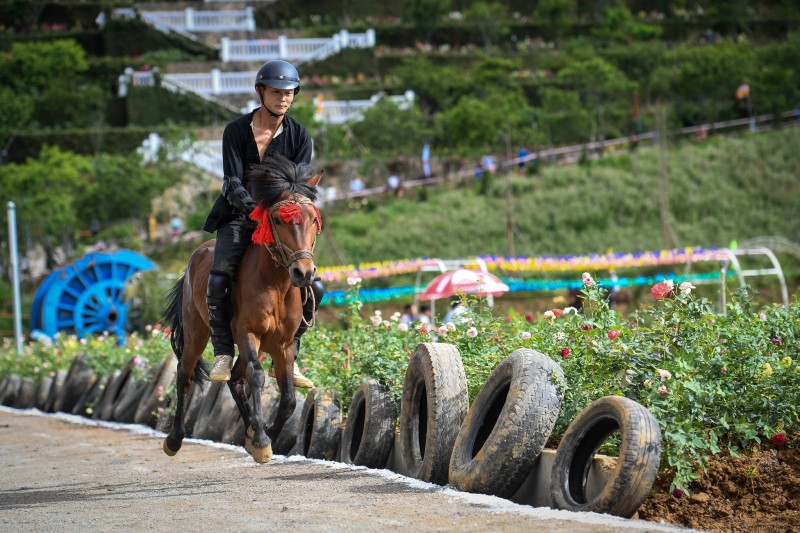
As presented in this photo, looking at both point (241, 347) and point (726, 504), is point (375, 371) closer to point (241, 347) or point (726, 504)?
point (241, 347)

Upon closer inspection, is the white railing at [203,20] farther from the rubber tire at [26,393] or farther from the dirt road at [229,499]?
the dirt road at [229,499]

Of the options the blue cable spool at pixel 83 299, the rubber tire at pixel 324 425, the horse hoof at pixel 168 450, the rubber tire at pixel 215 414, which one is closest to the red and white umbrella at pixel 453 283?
the rubber tire at pixel 215 414

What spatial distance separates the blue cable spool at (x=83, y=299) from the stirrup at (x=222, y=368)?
64.3 feet

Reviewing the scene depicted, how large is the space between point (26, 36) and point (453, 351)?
62213 mm

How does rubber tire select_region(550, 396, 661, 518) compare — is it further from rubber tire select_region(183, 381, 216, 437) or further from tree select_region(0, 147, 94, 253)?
tree select_region(0, 147, 94, 253)

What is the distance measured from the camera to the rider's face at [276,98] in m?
8.89

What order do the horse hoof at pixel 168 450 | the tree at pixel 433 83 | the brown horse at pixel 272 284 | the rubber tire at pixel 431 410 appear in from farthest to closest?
the tree at pixel 433 83, the horse hoof at pixel 168 450, the brown horse at pixel 272 284, the rubber tire at pixel 431 410

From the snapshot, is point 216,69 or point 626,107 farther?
point 216,69

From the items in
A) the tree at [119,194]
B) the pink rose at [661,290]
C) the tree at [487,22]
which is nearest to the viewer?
the pink rose at [661,290]

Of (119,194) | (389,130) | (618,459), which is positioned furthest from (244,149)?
(389,130)

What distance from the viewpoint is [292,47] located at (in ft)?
199

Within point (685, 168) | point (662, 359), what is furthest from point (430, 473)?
point (685, 168)

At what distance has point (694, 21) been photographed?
71.6m

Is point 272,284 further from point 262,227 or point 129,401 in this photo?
point 129,401
